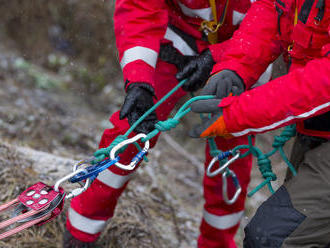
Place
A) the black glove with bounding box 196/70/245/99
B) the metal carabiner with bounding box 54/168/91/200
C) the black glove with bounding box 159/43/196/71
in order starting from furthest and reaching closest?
the black glove with bounding box 159/43/196/71 → the black glove with bounding box 196/70/245/99 → the metal carabiner with bounding box 54/168/91/200

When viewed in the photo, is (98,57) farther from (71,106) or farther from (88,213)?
(88,213)

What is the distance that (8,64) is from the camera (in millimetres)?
4582

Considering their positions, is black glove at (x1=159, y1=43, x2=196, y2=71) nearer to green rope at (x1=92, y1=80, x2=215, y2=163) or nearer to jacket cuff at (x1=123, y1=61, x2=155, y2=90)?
jacket cuff at (x1=123, y1=61, x2=155, y2=90)

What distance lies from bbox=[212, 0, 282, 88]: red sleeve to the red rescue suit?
0.72ft

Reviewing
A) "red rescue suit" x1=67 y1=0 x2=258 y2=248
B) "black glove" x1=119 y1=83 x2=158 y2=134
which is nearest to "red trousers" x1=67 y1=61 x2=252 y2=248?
"red rescue suit" x1=67 y1=0 x2=258 y2=248

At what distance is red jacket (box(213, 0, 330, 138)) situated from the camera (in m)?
1.39

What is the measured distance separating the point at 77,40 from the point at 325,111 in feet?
13.8

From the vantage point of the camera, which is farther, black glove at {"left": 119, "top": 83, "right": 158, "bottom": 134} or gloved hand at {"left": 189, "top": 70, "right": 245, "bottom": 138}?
black glove at {"left": 119, "top": 83, "right": 158, "bottom": 134}

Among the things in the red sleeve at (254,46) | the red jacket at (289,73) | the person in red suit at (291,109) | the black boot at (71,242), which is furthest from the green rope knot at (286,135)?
the black boot at (71,242)

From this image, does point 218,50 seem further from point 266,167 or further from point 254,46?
point 266,167

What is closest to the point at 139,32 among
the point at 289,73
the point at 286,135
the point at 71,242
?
the point at 289,73

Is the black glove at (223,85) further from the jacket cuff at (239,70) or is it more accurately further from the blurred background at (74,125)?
the blurred background at (74,125)

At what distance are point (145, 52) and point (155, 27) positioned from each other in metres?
0.16

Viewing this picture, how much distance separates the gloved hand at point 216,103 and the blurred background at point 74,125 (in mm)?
987
